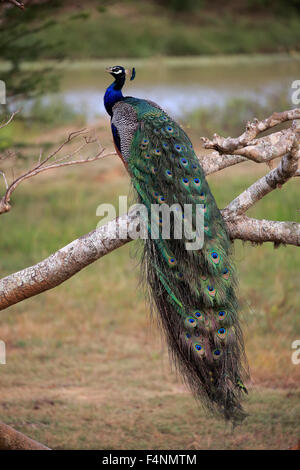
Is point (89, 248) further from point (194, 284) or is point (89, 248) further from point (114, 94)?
point (114, 94)

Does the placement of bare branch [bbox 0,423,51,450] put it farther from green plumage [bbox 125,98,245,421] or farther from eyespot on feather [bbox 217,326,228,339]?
eyespot on feather [bbox 217,326,228,339]

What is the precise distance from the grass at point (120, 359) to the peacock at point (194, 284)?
268 mm

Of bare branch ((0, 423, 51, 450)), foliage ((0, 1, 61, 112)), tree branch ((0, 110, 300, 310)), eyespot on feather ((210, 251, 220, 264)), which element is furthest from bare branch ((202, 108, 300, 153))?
foliage ((0, 1, 61, 112))

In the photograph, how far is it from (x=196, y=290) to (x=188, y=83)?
1251 cm

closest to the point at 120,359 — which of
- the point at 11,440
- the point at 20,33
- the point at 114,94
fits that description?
the point at 11,440

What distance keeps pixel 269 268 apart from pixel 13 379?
9.13 ft

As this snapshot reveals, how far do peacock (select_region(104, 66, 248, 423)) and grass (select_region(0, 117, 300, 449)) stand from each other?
268mm

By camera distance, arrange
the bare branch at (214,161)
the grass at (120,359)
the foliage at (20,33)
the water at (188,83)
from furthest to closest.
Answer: the water at (188,83) < the foliage at (20,33) < the grass at (120,359) < the bare branch at (214,161)

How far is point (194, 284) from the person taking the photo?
286 cm

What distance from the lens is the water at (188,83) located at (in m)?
12.2

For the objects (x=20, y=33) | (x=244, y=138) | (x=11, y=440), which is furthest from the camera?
(x=20, y=33)

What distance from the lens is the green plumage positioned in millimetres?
2859

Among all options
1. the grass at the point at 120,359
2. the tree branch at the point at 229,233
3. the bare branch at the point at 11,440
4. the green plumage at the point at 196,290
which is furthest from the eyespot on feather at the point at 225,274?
the bare branch at the point at 11,440

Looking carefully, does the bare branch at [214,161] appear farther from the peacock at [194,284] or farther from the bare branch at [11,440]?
the bare branch at [11,440]
